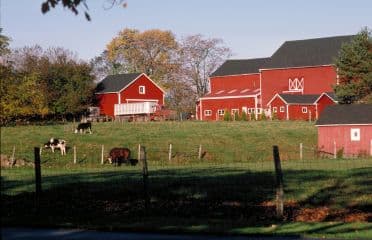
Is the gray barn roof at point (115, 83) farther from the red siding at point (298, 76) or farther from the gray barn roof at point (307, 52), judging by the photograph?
the gray barn roof at point (307, 52)

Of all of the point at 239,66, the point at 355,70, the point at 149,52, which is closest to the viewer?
the point at 355,70

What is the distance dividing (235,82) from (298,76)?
11846mm

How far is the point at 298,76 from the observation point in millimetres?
92000

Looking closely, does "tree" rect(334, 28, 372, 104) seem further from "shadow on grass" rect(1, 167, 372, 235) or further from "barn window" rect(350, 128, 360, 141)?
"shadow on grass" rect(1, 167, 372, 235)

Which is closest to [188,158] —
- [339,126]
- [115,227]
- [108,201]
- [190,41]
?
[339,126]

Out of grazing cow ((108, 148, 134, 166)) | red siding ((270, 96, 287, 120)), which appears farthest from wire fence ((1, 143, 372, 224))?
red siding ((270, 96, 287, 120))

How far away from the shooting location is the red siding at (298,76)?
89250mm

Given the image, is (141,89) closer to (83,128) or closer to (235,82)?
(235,82)

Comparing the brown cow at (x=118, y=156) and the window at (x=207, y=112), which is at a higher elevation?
the window at (x=207, y=112)

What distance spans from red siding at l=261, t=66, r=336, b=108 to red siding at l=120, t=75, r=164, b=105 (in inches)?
525

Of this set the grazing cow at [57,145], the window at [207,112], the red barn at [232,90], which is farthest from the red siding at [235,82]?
the grazing cow at [57,145]

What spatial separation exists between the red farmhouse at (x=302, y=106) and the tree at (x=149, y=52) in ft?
94.6

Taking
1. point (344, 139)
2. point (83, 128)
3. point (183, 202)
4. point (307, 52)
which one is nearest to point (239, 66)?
point (307, 52)

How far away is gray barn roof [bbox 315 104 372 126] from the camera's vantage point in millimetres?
55562
